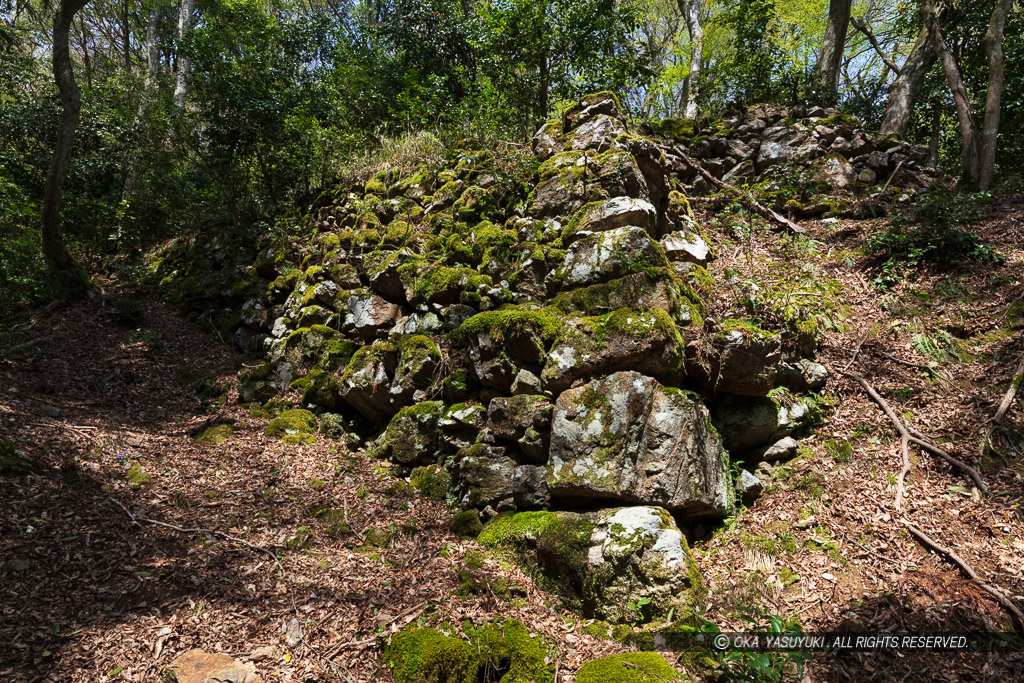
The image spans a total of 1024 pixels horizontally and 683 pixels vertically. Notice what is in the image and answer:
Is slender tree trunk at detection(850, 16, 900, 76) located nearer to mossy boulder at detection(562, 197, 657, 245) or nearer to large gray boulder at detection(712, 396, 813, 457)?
mossy boulder at detection(562, 197, 657, 245)

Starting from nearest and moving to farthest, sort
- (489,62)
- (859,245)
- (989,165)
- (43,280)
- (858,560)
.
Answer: (858,560), (859,245), (989,165), (43,280), (489,62)

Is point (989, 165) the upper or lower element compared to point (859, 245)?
upper

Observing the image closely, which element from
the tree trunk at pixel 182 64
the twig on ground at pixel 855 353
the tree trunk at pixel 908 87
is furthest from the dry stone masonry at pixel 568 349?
the tree trunk at pixel 182 64

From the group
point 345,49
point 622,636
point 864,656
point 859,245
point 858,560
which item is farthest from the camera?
point 345,49

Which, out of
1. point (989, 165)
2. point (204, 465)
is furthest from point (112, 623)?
point (989, 165)

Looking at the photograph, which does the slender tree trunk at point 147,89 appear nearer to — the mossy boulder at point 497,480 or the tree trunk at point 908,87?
the mossy boulder at point 497,480

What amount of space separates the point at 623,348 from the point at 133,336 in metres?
8.86

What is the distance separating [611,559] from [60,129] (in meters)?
11.4

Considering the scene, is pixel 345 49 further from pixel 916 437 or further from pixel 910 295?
pixel 916 437

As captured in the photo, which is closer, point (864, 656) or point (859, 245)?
point (864, 656)

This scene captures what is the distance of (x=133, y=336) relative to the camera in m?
8.45

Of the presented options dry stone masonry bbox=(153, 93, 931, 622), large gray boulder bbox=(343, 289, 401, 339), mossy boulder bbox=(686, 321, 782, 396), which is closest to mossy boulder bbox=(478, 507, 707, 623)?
dry stone masonry bbox=(153, 93, 931, 622)

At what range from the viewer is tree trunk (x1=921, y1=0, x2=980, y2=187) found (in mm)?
8250

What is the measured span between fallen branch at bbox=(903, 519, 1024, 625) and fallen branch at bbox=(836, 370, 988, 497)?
0.27 meters
